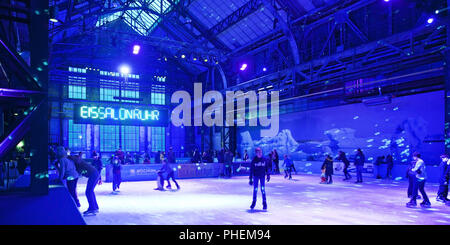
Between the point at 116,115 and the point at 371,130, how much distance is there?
617 inches

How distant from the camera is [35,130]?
3.69 metres

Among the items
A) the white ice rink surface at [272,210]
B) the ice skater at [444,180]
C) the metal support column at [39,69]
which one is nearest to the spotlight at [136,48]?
the white ice rink surface at [272,210]

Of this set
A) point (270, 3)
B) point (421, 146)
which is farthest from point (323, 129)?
Result: point (270, 3)

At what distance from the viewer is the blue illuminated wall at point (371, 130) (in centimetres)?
1404

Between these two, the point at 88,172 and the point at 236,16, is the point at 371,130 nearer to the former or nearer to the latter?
the point at 236,16

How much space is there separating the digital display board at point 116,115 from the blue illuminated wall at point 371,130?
887 cm

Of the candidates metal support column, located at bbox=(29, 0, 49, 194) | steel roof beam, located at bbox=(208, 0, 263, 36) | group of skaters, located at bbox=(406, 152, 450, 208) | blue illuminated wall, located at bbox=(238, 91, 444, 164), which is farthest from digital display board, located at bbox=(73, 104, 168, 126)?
metal support column, located at bbox=(29, 0, 49, 194)

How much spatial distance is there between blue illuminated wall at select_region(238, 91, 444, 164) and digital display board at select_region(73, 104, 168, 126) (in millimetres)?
8869

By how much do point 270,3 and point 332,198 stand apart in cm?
1171

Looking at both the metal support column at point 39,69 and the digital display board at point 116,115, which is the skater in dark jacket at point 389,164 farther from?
the metal support column at point 39,69

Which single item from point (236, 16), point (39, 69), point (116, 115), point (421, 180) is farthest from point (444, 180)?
point (116, 115)

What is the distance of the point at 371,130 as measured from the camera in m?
16.7

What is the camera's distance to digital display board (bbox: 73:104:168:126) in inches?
771
